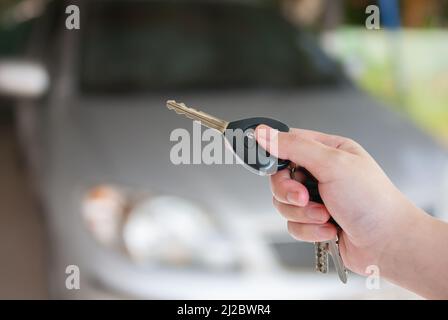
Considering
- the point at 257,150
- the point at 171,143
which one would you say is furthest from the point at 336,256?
the point at 171,143

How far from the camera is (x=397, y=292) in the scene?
1.17 meters

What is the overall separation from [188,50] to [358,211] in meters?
1.83

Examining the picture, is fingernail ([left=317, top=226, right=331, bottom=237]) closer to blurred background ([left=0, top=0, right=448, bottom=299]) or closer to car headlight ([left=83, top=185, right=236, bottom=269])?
blurred background ([left=0, top=0, right=448, bottom=299])

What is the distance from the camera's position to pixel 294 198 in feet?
2.82

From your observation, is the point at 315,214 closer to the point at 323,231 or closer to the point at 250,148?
the point at 323,231

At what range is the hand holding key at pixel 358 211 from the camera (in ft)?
2.84

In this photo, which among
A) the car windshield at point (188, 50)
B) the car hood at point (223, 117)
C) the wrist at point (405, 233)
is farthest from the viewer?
the car windshield at point (188, 50)

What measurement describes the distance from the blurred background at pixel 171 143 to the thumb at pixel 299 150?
35cm

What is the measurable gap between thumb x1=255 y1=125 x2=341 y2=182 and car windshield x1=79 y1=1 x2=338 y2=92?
1611 mm

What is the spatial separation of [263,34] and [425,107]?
1.13m

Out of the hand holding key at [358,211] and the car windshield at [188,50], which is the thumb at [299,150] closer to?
the hand holding key at [358,211]

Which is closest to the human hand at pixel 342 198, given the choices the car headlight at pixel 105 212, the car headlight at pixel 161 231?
the car headlight at pixel 161 231

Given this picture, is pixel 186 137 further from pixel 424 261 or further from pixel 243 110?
pixel 243 110

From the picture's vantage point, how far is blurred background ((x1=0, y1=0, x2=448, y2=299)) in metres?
1.79
